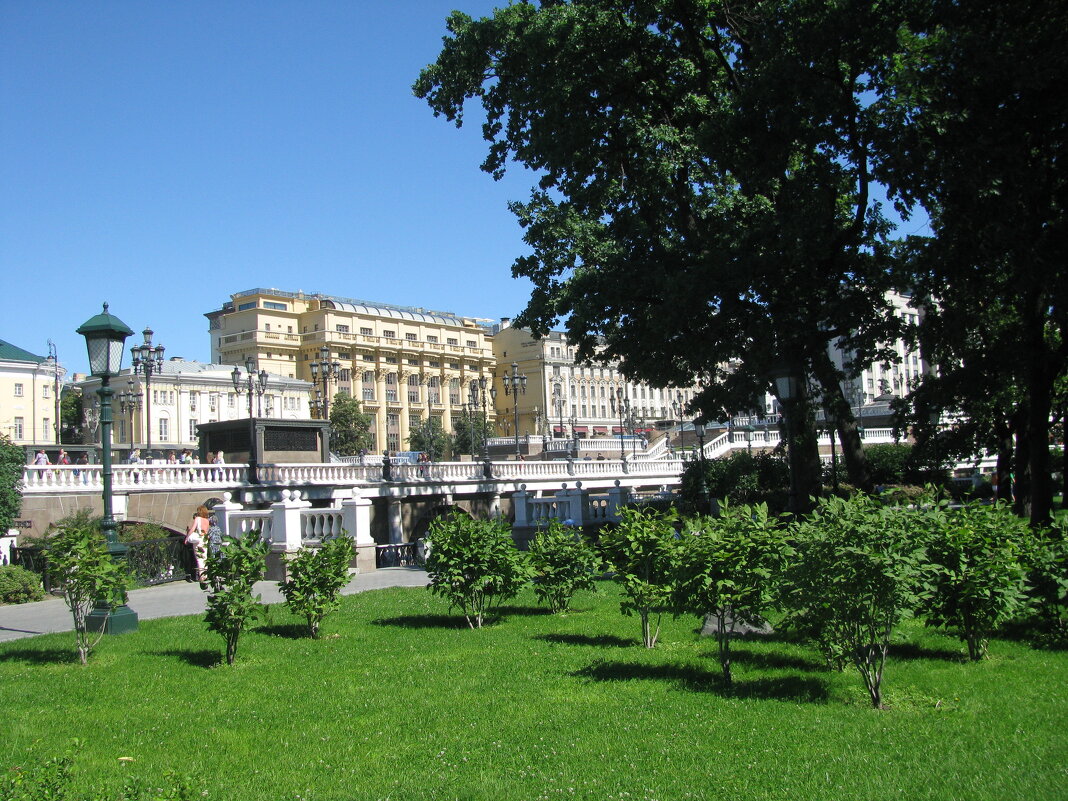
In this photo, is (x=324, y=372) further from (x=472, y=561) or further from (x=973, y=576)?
(x=973, y=576)

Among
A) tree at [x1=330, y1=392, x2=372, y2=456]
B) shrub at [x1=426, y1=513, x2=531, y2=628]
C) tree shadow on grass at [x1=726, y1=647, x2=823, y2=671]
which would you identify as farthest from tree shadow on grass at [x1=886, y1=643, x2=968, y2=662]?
tree at [x1=330, y1=392, x2=372, y2=456]

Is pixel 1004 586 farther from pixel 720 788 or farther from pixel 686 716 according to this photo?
pixel 720 788

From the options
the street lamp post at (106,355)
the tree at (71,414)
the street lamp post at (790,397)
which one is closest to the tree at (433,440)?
the tree at (71,414)

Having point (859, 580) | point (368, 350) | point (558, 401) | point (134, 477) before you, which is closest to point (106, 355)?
point (859, 580)

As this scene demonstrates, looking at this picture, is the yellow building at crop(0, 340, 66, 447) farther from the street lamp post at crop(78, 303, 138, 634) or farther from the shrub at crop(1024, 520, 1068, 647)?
the shrub at crop(1024, 520, 1068, 647)

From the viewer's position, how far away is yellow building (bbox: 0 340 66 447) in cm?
6981

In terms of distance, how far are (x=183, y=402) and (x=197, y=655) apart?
2868 inches

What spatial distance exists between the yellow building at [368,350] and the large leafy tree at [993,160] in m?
73.4

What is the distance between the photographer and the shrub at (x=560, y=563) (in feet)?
40.0

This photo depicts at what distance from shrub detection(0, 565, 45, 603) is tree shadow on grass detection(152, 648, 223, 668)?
744cm

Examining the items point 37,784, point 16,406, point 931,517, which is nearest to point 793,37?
→ point 931,517

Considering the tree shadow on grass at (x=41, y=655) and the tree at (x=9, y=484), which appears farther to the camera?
the tree at (x=9, y=484)

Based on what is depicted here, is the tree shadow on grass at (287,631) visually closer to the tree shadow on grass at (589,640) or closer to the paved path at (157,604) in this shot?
the paved path at (157,604)

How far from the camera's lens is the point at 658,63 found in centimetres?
2053
